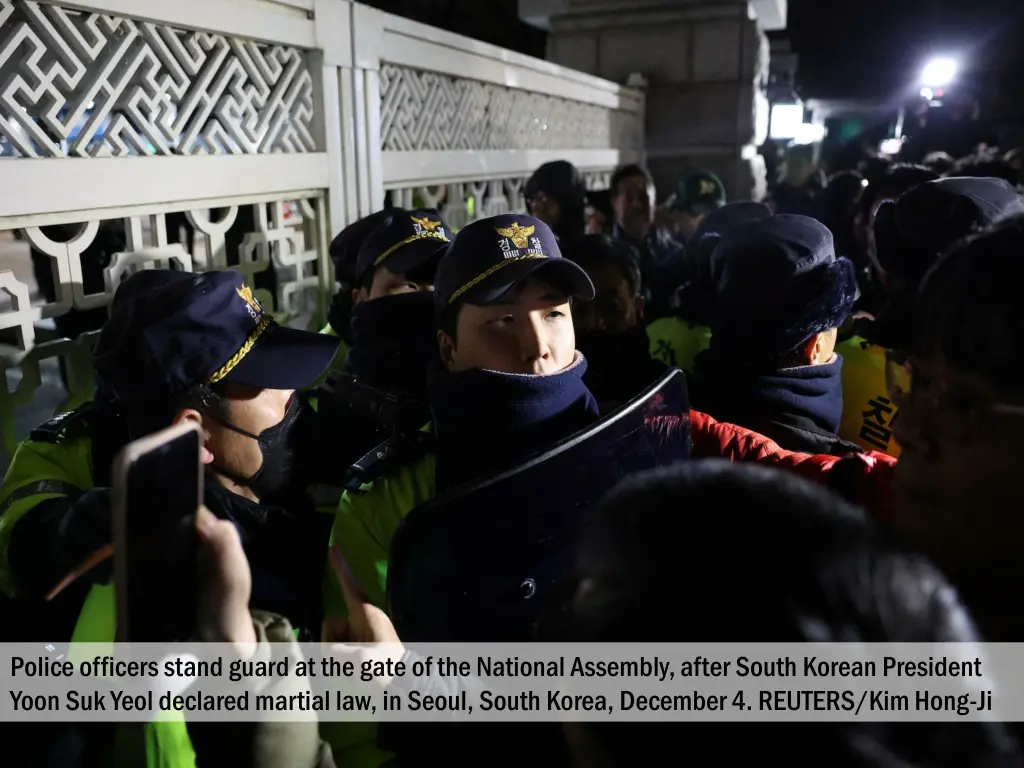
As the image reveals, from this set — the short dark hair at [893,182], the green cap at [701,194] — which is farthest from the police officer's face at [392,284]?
the green cap at [701,194]

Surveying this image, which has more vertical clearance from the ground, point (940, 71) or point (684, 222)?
point (940, 71)

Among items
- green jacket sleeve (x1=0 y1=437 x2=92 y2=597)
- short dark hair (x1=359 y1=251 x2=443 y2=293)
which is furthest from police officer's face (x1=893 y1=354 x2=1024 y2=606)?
short dark hair (x1=359 y1=251 x2=443 y2=293)

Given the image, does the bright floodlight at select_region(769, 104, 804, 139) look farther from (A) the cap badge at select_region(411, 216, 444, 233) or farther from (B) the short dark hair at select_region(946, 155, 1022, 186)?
(A) the cap badge at select_region(411, 216, 444, 233)

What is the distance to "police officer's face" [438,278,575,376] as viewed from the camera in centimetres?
143

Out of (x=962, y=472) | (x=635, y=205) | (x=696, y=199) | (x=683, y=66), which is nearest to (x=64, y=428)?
(x=962, y=472)

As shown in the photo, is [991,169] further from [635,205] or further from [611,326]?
[611,326]

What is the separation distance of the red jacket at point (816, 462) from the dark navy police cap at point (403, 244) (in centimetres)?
99

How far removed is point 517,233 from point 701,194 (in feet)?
13.9

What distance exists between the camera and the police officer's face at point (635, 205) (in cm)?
468

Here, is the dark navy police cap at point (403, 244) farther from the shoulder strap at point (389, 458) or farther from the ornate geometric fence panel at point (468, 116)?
the ornate geometric fence panel at point (468, 116)

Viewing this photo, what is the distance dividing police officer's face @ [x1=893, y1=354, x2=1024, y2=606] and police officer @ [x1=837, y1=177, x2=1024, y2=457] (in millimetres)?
1300

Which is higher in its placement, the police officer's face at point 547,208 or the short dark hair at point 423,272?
the police officer's face at point 547,208

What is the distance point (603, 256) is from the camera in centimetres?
260

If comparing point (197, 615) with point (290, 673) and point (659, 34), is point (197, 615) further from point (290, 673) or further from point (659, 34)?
point (659, 34)
